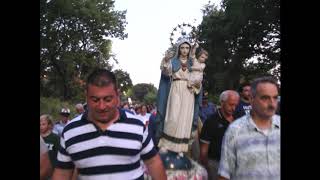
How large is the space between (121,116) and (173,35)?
4.74 metres

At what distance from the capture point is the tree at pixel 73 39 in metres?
35.3

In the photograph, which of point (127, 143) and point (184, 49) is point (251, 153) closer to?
point (127, 143)

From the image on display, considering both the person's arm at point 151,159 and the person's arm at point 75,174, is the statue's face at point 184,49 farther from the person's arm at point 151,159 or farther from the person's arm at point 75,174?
the person's arm at point 75,174

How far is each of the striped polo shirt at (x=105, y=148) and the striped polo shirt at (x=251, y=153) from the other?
A: 0.78m

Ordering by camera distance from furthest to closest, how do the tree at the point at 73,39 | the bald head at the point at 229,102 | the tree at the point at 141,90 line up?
1. the tree at the point at 141,90
2. the tree at the point at 73,39
3. the bald head at the point at 229,102

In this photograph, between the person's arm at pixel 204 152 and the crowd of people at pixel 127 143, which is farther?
the person's arm at pixel 204 152

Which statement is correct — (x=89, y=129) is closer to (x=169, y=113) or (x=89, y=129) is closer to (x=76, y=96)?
(x=169, y=113)

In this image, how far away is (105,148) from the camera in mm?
4328

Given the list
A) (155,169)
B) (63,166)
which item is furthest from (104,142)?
(155,169)

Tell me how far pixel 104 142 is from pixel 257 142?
136 cm

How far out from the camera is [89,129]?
174 inches

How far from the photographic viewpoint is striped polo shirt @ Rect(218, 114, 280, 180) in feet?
15.0

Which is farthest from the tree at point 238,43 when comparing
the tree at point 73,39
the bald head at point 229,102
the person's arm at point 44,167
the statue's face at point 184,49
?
the person's arm at point 44,167
